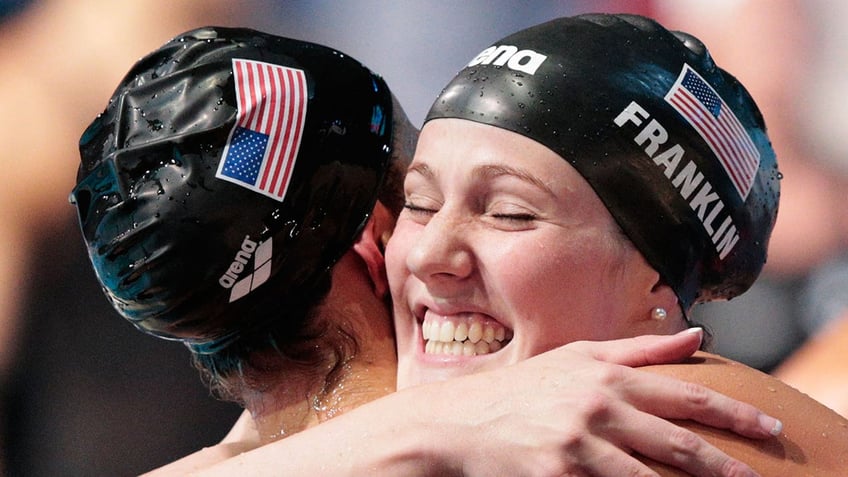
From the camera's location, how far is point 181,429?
187 inches

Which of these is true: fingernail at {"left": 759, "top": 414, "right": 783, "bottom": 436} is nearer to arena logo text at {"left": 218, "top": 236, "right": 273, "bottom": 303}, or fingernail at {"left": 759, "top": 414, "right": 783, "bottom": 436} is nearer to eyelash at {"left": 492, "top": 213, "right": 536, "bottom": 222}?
eyelash at {"left": 492, "top": 213, "right": 536, "bottom": 222}

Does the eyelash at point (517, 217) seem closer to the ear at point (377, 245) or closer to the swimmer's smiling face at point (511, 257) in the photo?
the swimmer's smiling face at point (511, 257)

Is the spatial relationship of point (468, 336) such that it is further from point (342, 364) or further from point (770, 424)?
point (770, 424)

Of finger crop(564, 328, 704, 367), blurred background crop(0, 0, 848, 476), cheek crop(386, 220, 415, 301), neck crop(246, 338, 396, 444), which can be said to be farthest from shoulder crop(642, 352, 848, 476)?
blurred background crop(0, 0, 848, 476)

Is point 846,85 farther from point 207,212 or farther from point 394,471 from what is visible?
point 394,471

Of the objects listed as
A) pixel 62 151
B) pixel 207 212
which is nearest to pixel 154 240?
pixel 207 212

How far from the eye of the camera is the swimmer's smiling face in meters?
2.22

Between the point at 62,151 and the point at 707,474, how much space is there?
4026 millimetres

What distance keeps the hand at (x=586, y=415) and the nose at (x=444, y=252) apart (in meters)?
0.35

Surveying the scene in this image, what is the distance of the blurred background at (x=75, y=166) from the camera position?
3.99 metres

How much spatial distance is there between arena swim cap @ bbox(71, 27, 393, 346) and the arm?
658 millimetres

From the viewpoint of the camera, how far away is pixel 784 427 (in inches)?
76.6

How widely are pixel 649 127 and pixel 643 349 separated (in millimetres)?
542

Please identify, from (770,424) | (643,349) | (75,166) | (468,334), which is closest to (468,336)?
(468,334)
